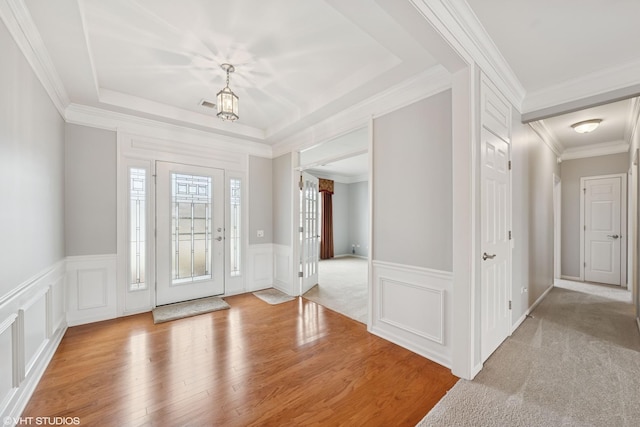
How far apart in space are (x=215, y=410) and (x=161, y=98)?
3375mm

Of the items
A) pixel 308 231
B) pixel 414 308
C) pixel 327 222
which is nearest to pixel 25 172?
pixel 414 308

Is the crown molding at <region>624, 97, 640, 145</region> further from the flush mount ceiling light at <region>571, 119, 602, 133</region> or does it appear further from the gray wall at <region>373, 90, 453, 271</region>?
the gray wall at <region>373, 90, 453, 271</region>

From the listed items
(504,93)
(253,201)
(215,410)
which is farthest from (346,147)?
(215,410)

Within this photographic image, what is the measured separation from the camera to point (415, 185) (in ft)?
8.47

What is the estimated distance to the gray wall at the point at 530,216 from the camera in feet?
9.84

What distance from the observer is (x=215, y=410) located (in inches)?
70.4

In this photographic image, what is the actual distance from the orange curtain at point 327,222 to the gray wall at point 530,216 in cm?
536

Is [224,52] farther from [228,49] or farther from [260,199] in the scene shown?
[260,199]

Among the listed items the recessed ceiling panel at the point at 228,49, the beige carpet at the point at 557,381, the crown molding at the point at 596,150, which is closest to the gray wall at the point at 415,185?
the recessed ceiling panel at the point at 228,49

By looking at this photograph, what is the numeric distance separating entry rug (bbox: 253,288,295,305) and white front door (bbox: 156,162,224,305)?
640mm

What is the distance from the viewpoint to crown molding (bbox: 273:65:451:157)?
240cm

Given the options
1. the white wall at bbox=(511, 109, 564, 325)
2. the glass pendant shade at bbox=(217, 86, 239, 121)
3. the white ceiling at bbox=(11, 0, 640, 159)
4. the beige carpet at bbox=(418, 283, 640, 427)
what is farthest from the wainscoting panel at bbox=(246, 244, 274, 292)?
the white wall at bbox=(511, 109, 564, 325)

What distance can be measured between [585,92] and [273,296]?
4481 mm

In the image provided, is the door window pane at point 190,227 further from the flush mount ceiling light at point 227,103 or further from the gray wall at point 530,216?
the gray wall at point 530,216
